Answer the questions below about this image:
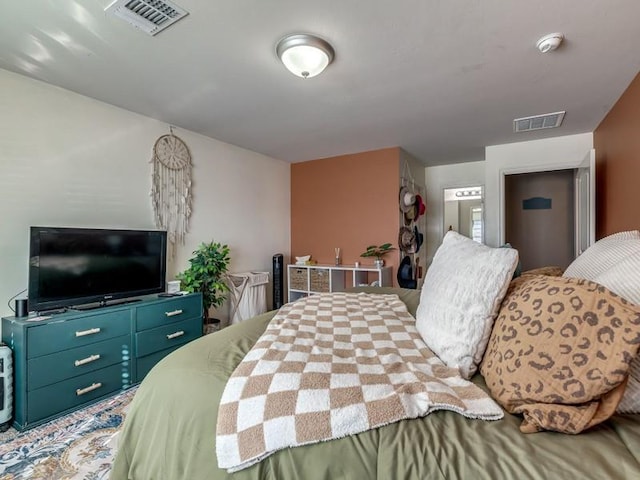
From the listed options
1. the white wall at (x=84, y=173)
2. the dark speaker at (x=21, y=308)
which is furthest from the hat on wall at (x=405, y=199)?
the dark speaker at (x=21, y=308)

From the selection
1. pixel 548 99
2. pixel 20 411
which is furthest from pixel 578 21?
pixel 20 411

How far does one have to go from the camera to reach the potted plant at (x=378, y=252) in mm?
4055

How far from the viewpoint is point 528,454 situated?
0.66 m

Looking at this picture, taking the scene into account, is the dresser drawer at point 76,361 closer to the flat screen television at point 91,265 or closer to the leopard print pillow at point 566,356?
the flat screen television at point 91,265

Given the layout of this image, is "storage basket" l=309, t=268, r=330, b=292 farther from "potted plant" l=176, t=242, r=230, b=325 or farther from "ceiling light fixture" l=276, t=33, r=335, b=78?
"ceiling light fixture" l=276, t=33, r=335, b=78

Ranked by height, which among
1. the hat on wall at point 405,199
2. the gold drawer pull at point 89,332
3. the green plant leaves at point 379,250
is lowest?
the gold drawer pull at point 89,332

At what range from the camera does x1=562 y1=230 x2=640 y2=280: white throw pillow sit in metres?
1.03

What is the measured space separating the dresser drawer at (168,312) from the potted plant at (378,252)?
2.14m

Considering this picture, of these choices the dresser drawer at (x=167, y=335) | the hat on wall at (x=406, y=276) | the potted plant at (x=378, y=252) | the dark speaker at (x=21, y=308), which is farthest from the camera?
the potted plant at (x=378, y=252)

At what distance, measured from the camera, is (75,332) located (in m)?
2.13

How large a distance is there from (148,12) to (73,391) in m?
2.38

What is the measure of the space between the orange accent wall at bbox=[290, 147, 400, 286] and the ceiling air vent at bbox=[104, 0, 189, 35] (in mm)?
2970

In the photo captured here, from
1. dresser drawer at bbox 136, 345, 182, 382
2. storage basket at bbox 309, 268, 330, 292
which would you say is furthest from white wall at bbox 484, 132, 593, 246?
dresser drawer at bbox 136, 345, 182, 382

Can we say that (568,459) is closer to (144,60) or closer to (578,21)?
(578,21)
